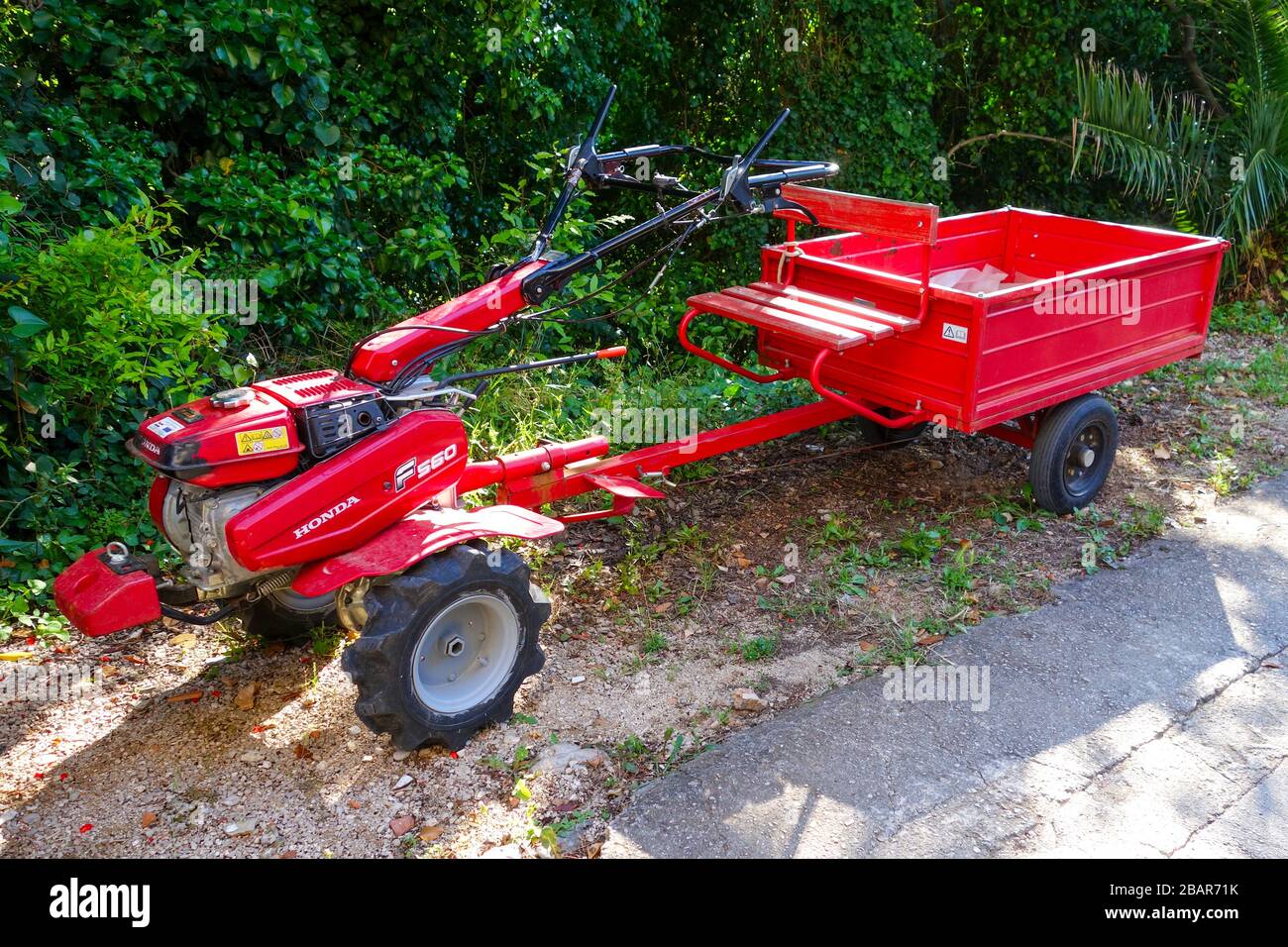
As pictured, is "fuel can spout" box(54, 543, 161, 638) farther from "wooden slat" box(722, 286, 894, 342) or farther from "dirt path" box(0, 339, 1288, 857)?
"wooden slat" box(722, 286, 894, 342)

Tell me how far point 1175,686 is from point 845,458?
8.34 ft

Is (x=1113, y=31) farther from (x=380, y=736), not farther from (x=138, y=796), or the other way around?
(x=138, y=796)

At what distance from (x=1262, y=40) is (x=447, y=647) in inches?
365

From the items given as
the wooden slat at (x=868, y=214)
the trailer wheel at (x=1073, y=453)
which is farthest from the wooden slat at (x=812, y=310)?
the trailer wheel at (x=1073, y=453)

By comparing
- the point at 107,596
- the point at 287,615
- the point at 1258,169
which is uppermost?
the point at 1258,169

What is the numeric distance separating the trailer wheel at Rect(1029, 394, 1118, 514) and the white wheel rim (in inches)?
124

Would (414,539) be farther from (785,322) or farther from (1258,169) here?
(1258,169)

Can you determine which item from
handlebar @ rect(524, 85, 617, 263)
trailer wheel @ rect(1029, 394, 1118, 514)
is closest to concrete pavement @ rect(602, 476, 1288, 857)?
trailer wheel @ rect(1029, 394, 1118, 514)

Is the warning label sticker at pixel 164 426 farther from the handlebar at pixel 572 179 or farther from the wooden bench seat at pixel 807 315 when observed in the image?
the wooden bench seat at pixel 807 315

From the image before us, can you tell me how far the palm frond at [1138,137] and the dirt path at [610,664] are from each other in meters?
3.52

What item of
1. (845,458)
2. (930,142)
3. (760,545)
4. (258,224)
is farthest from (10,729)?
(930,142)

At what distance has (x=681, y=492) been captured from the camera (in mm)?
6090

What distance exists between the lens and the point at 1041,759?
4.00m

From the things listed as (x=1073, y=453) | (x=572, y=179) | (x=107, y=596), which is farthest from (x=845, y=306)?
(x=107, y=596)
